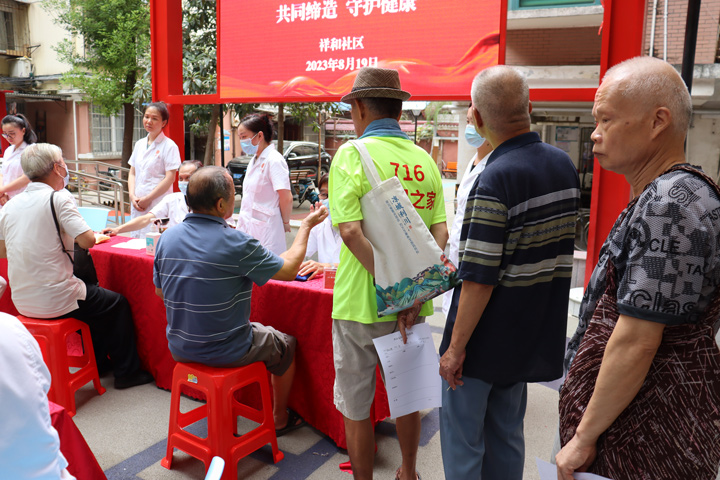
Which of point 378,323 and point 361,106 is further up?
point 361,106

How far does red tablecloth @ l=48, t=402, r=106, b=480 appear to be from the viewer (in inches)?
64.4

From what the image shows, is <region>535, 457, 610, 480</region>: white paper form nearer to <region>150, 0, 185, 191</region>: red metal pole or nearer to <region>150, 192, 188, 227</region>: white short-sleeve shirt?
<region>150, 192, 188, 227</region>: white short-sleeve shirt

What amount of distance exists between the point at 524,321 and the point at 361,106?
3.17 ft

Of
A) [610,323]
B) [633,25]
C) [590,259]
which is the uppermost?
[633,25]

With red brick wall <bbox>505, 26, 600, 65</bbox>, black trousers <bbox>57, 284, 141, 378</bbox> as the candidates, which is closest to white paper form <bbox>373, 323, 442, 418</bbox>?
black trousers <bbox>57, 284, 141, 378</bbox>

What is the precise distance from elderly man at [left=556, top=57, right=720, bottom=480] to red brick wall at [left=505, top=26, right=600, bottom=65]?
11851 millimetres

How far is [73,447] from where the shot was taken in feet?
5.53

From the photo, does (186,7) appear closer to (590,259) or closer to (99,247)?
(99,247)

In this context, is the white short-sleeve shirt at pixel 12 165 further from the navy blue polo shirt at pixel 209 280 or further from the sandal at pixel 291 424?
the sandal at pixel 291 424

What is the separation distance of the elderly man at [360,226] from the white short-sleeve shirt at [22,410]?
42.1 inches

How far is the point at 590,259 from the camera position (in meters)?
4.12

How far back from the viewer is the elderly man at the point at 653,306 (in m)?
1.03

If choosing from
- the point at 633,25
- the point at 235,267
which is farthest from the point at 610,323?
the point at 633,25

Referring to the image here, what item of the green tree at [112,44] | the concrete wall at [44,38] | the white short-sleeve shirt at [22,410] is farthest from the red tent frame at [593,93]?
the concrete wall at [44,38]
